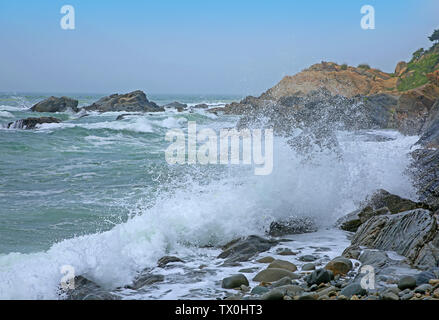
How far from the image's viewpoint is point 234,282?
4.19 metres

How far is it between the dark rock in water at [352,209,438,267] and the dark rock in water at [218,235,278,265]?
40.5 inches

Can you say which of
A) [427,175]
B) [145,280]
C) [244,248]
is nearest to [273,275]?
[244,248]

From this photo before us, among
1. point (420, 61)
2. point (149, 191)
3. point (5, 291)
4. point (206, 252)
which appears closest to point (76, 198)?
point (149, 191)

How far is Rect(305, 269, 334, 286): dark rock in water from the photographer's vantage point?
3.96 meters

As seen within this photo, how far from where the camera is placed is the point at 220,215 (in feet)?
21.2

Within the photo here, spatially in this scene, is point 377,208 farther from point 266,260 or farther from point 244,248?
point 266,260

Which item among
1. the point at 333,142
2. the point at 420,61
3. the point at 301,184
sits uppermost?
the point at 420,61

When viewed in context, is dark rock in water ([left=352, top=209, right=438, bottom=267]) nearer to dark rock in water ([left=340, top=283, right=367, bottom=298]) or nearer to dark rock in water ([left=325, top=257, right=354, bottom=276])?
dark rock in water ([left=325, top=257, right=354, bottom=276])

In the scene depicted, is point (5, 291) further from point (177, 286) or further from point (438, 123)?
point (438, 123)

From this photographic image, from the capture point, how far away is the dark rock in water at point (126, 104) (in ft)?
129

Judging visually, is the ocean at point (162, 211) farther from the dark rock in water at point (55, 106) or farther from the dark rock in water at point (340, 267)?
the dark rock in water at point (55, 106)

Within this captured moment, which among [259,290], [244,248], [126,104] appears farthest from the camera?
[126,104]

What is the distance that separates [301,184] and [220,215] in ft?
5.53

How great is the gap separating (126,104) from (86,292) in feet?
123
